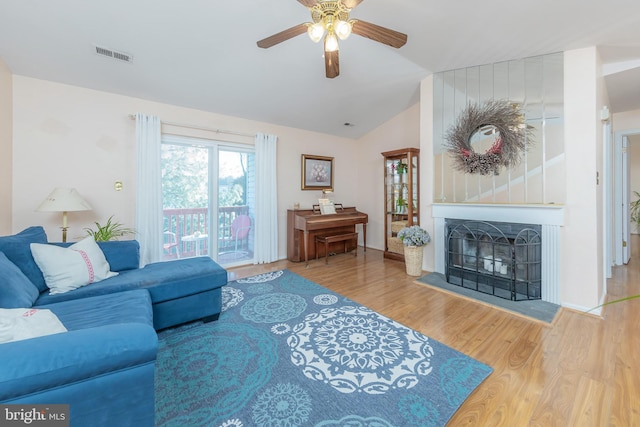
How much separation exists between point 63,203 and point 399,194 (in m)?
4.47

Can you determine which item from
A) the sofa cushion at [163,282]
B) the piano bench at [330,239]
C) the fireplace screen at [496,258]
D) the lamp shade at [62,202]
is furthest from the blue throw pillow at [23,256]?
the fireplace screen at [496,258]

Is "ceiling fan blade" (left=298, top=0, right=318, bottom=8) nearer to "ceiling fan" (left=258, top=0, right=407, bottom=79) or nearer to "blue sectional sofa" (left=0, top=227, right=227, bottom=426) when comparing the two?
"ceiling fan" (left=258, top=0, right=407, bottom=79)

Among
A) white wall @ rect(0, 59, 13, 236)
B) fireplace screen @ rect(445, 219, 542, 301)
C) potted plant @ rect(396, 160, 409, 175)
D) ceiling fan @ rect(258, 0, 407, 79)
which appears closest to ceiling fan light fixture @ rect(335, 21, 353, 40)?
ceiling fan @ rect(258, 0, 407, 79)

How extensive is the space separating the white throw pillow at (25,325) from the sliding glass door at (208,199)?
2645 mm

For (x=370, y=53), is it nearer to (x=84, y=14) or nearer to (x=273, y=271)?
(x=84, y=14)

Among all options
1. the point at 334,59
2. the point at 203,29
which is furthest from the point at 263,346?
the point at 203,29

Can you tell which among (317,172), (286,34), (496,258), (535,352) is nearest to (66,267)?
(286,34)

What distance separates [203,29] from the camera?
248 centimetres

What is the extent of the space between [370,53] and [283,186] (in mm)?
2472

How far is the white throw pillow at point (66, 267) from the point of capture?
6.41 feet

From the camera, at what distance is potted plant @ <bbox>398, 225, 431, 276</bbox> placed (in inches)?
142

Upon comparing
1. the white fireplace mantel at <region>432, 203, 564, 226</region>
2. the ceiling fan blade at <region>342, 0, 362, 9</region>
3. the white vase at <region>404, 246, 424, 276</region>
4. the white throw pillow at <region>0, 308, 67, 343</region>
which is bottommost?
the white vase at <region>404, 246, 424, 276</region>

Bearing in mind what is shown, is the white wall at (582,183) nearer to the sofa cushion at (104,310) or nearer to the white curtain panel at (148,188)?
the sofa cushion at (104,310)

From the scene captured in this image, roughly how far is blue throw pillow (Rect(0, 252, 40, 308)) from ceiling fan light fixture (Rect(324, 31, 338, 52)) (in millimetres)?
2572
